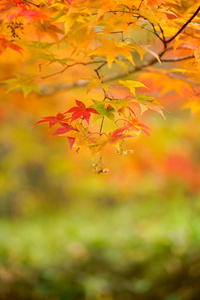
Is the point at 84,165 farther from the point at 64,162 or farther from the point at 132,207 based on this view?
the point at 132,207

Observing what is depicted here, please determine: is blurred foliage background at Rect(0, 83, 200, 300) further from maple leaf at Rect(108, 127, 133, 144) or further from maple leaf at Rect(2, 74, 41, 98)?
maple leaf at Rect(108, 127, 133, 144)

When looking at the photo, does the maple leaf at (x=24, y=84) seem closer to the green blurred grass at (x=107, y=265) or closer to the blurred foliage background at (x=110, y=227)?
the blurred foliage background at (x=110, y=227)

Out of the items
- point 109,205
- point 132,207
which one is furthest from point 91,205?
point 132,207

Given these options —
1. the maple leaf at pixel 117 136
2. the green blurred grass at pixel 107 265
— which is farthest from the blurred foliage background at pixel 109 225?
the maple leaf at pixel 117 136

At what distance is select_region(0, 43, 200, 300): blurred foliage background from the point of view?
4.43 meters

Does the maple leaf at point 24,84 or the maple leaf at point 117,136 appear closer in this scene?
the maple leaf at point 117,136

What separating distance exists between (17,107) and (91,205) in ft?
19.5

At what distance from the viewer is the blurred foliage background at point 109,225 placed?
4.43m

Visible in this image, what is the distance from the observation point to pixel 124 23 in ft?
5.19

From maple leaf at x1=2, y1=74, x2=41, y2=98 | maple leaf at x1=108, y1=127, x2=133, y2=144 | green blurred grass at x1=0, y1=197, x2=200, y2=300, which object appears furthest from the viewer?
green blurred grass at x1=0, y1=197, x2=200, y2=300

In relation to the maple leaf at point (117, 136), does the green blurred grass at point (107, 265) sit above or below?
below

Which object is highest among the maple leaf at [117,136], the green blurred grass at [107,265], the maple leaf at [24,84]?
the maple leaf at [24,84]

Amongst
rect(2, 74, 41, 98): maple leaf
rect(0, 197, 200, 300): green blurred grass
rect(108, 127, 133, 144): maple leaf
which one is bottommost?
rect(0, 197, 200, 300): green blurred grass

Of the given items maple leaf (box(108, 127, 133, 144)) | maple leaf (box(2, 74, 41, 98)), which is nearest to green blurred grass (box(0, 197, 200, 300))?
maple leaf (box(2, 74, 41, 98))
